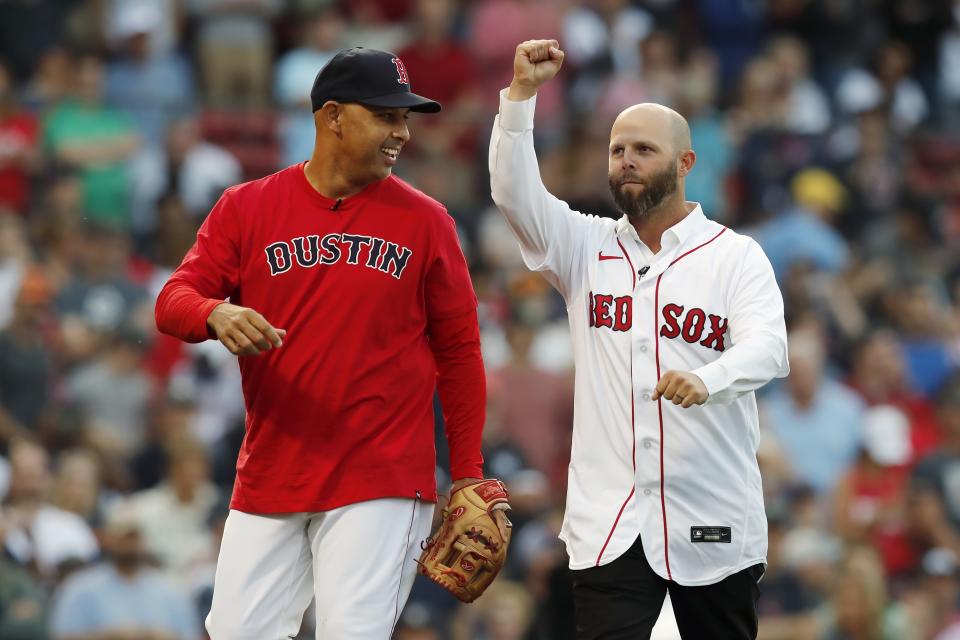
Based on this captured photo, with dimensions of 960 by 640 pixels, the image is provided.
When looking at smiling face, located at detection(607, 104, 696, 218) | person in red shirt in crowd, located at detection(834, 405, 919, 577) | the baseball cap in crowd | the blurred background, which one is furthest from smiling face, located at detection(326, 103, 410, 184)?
the baseball cap in crowd

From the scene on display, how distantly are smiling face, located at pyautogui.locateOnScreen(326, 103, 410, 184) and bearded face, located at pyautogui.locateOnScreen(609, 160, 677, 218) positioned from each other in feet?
2.39

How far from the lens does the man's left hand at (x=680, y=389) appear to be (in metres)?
5.01

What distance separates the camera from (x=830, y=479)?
11.7 m

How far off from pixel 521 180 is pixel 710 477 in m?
1.16

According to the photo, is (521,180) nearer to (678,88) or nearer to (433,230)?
(433,230)

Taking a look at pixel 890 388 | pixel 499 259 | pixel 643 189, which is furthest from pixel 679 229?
pixel 890 388

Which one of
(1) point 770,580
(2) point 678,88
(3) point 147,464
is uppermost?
(2) point 678,88

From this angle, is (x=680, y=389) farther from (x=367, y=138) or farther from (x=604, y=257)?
(x=367, y=138)

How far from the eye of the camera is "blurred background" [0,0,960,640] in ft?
32.5

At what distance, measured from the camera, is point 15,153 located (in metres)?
11.6

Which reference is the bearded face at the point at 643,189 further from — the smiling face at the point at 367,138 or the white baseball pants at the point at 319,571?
the white baseball pants at the point at 319,571

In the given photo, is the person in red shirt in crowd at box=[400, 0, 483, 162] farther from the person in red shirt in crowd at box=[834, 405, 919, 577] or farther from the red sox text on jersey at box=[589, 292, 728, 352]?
the red sox text on jersey at box=[589, 292, 728, 352]

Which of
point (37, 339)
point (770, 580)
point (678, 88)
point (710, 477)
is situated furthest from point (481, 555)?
point (678, 88)

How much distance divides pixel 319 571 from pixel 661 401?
123cm
